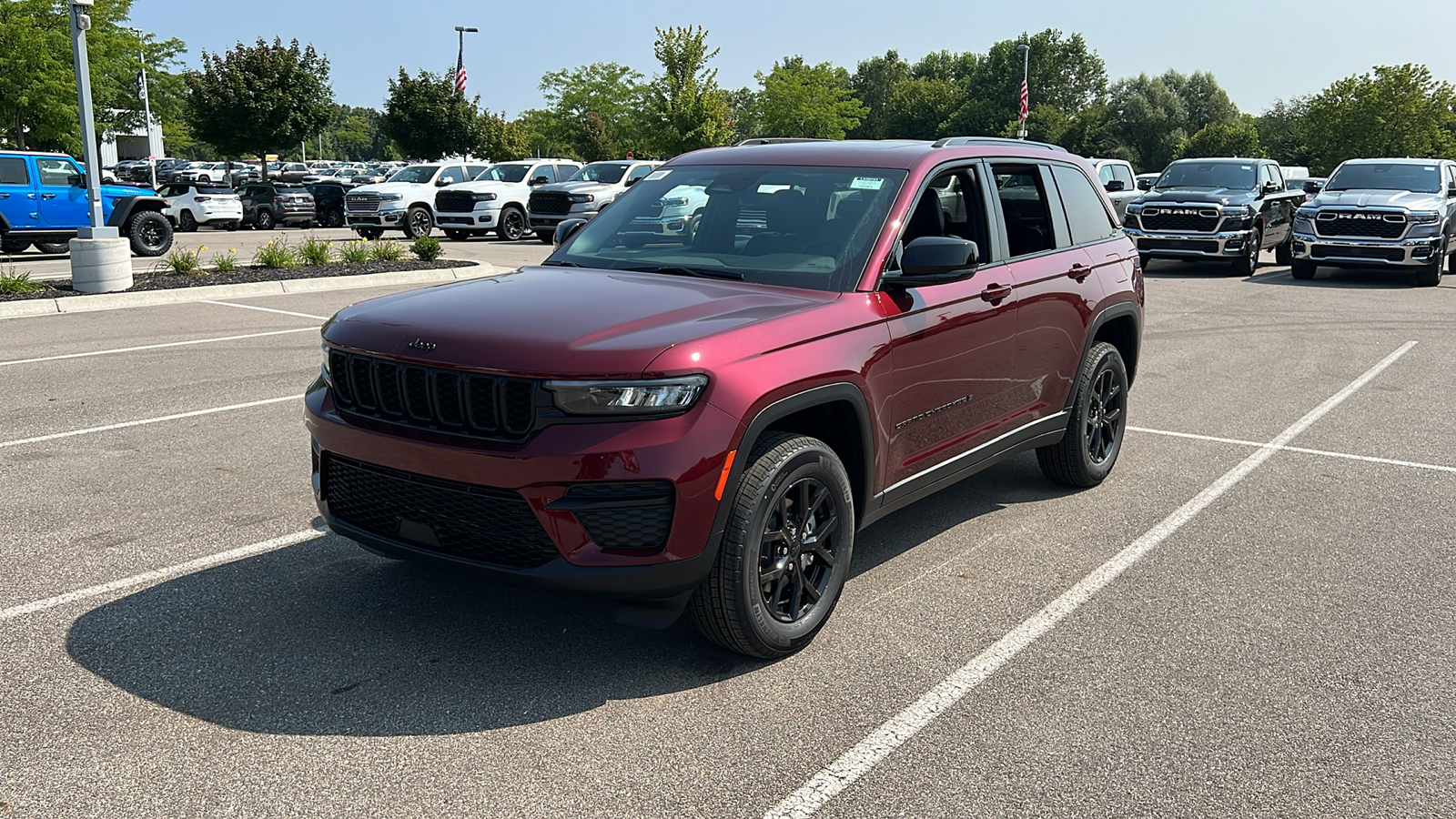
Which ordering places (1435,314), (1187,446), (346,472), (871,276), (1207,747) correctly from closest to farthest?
(1207,747) → (346,472) → (871,276) → (1187,446) → (1435,314)

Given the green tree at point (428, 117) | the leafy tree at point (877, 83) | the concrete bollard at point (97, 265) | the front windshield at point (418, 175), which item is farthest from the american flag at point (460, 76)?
the leafy tree at point (877, 83)

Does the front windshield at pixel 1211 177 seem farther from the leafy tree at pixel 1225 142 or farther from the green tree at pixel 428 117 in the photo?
the leafy tree at pixel 1225 142

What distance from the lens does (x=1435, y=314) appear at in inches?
604

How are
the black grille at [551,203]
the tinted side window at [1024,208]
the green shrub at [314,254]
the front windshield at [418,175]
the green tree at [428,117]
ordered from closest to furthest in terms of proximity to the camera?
the tinted side window at [1024,208] < the green shrub at [314,254] < the black grille at [551,203] < the front windshield at [418,175] < the green tree at [428,117]

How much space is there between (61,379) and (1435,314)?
51.5ft

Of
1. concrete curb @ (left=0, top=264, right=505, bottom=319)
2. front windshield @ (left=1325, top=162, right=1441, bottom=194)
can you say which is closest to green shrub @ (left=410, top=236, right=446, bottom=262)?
concrete curb @ (left=0, top=264, right=505, bottom=319)

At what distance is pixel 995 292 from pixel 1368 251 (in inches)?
657

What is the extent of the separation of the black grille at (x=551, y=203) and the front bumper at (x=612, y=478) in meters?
24.0

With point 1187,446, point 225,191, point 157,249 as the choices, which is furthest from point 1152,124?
point 1187,446

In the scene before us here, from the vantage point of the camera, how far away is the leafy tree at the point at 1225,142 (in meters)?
82.0

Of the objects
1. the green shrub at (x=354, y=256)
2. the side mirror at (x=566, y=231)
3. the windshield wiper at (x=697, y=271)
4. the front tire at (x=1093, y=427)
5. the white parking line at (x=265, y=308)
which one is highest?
the side mirror at (x=566, y=231)

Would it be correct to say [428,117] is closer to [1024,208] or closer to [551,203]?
[551,203]

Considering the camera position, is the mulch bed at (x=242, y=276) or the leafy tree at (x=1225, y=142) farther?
the leafy tree at (x=1225, y=142)

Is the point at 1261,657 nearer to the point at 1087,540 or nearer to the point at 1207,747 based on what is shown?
the point at 1207,747
